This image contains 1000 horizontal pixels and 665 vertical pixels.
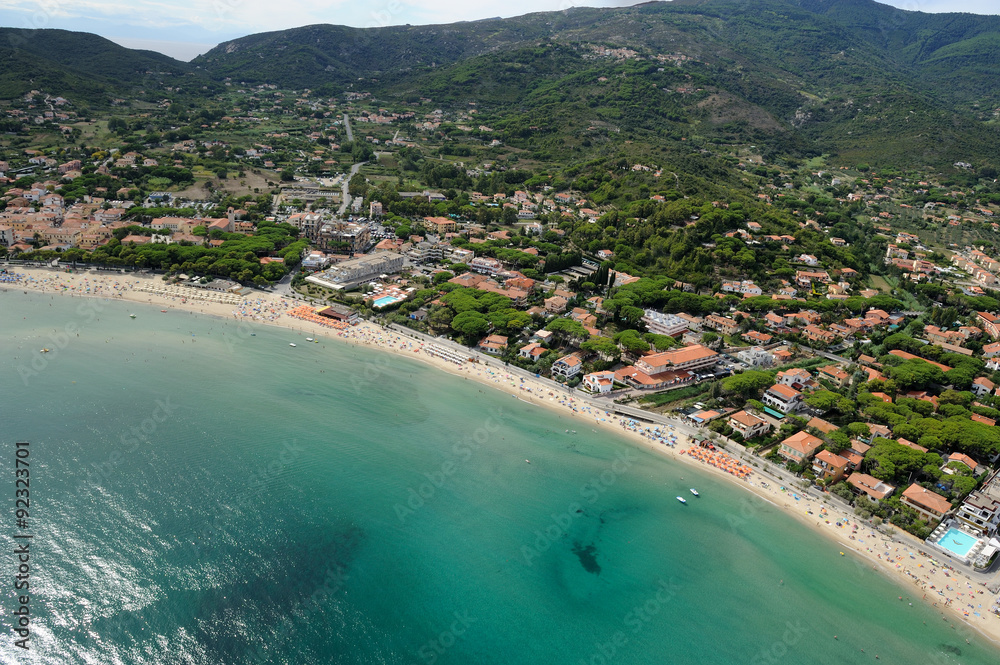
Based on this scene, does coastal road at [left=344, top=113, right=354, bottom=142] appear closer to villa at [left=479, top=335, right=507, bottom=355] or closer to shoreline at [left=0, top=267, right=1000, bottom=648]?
shoreline at [left=0, top=267, right=1000, bottom=648]

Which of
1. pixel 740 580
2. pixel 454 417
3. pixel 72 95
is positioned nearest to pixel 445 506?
pixel 454 417

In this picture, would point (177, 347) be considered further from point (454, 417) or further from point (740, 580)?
point (740, 580)

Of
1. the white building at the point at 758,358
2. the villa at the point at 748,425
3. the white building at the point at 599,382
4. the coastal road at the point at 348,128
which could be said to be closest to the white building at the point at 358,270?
the white building at the point at 599,382

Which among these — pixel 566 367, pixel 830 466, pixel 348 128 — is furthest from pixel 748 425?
pixel 348 128

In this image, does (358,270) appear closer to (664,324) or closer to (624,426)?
(664,324)

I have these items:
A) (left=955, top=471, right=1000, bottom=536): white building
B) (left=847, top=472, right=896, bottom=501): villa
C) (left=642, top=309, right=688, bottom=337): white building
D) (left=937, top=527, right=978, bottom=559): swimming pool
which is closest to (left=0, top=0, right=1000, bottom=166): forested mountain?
(left=642, top=309, right=688, bottom=337): white building
